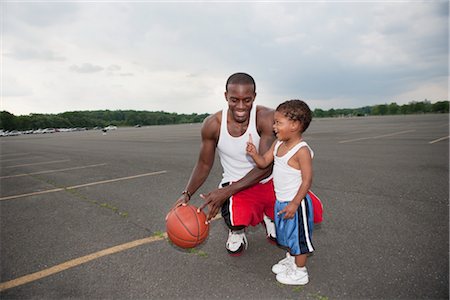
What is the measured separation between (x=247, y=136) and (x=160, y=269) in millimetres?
1701

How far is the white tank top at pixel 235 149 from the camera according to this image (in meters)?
3.32

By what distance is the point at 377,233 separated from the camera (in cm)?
362

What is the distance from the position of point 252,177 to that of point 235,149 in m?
0.47

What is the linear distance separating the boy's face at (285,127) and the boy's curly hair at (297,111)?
3 cm

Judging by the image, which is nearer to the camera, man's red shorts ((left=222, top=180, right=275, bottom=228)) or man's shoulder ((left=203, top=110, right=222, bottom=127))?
man's red shorts ((left=222, top=180, right=275, bottom=228))

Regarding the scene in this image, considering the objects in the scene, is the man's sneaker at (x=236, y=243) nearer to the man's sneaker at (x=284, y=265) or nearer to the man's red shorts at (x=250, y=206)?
the man's red shorts at (x=250, y=206)

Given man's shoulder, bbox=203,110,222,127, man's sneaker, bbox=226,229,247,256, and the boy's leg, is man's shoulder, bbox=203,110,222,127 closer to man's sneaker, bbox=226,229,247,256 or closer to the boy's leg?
man's sneaker, bbox=226,229,247,256

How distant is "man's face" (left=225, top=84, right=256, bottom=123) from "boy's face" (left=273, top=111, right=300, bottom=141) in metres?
0.68

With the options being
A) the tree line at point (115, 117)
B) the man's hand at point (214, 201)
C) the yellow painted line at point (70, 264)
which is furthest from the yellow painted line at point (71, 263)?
the tree line at point (115, 117)

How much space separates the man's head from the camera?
3166mm

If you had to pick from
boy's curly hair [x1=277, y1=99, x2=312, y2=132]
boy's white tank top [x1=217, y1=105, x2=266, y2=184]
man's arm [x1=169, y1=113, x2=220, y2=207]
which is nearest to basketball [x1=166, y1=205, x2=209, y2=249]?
man's arm [x1=169, y1=113, x2=220, y2=207]

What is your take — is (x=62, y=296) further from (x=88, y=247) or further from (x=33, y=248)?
(x=33, y=248)

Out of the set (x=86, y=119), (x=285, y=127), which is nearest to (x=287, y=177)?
(x=285, y=127)

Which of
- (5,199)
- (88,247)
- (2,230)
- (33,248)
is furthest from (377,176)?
(5,199)
